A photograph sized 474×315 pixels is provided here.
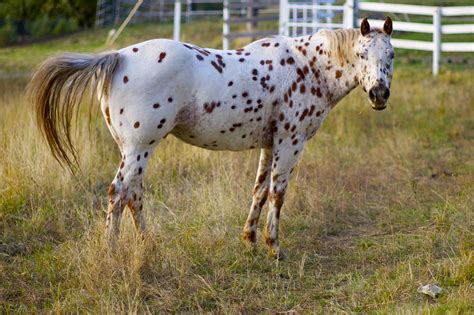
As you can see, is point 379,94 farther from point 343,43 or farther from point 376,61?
point 343,43

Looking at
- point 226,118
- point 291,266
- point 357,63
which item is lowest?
point 291,266

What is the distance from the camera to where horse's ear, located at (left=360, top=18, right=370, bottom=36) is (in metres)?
5.50

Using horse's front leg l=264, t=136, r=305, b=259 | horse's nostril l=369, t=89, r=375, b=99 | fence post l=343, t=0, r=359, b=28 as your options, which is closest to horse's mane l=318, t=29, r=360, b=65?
horse's nostril l=369, t=89, r=375, b=99

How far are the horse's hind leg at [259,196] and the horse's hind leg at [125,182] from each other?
3.36 feet

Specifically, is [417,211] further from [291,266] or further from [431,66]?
[431,66]

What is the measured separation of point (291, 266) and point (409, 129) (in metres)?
5.06

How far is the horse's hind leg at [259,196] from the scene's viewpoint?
5.83m

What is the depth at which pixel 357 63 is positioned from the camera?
18.6 ft

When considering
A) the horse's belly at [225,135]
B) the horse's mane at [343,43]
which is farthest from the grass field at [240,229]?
the horse's mane at [343,43]

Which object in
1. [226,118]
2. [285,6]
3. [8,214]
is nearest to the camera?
[226,118]

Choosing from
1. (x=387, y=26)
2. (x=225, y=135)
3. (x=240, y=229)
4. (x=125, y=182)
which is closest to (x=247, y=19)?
(x=240, y=229)

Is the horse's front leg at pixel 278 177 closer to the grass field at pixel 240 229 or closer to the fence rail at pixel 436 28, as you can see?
the grass field at pixel 240 229

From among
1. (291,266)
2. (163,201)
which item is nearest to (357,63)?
(291,266)

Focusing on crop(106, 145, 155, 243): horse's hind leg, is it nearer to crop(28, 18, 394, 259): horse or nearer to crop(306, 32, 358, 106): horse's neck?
crop(28, 18, 394, 259): horse
